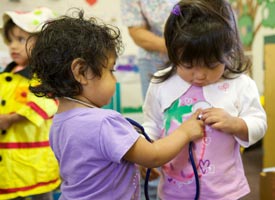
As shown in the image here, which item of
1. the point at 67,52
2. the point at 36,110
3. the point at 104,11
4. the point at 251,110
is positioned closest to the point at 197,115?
the point at 251,110

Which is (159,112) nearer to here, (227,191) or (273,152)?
(227,191)

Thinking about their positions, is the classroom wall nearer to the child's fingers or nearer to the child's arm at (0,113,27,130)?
the child's arm at (0,113,27,130)

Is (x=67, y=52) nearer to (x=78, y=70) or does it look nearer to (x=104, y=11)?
(x=78, y=70)

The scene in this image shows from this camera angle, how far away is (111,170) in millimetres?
793

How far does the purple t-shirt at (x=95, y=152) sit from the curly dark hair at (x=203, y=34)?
0.80 feet

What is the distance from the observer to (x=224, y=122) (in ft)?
2.82

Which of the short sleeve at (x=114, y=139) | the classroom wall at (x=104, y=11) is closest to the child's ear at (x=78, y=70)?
the short sleeve at (x=114, y=139)

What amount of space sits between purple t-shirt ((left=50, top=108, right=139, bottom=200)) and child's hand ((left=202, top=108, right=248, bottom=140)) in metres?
0.21

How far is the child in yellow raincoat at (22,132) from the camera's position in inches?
58.1

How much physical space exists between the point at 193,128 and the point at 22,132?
895 mm

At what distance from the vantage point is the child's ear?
2.55 ft

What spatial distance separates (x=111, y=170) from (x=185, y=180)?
0.77ft

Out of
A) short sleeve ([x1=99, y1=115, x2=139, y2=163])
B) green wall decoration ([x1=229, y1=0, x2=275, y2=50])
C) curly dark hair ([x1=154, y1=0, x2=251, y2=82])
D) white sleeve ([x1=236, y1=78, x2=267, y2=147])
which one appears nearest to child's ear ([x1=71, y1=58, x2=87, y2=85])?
short sleeve ([x1=99, y1=115, x2=139, y2=163])

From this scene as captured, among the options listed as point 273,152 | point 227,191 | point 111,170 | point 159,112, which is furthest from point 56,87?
point 273,152
